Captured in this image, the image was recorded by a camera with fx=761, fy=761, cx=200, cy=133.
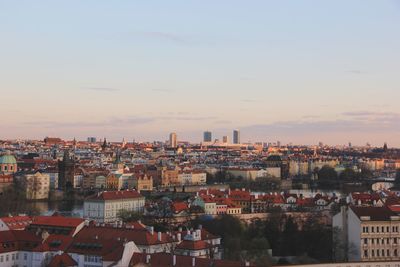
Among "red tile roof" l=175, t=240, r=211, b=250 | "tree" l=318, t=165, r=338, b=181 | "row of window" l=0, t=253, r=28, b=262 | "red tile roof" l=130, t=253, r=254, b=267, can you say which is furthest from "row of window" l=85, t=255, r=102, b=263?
"tree" l=318, t=165, r=338, b=181

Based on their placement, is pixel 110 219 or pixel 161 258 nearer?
pixel 161 258

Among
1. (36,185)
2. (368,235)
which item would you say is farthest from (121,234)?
(36,185)

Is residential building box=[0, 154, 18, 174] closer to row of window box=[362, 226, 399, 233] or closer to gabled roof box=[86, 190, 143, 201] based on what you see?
gabled roof box=[86, 190, 143, 201]

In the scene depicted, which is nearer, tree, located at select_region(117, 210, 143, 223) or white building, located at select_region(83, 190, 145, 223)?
tree, located at select_region(117, 210, 143, 223)

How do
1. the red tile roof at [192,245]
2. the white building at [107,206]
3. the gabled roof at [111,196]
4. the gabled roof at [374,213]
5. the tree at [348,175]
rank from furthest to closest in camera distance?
1. the tree at [348,175]
2. the gabled roof at [111,196]
3. the white building at [107,206]
4. the gabled roof at [374,213]
5. the red tile roof at [192,245]


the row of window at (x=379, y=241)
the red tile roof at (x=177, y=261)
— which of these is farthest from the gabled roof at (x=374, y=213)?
the red tile roof at (x=177, y=261)

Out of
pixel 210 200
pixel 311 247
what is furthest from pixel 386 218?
pixel 210 200

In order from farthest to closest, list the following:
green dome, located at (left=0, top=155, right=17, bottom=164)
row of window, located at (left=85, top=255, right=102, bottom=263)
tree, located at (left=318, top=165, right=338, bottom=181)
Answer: tree, located at (left=318, top=165, right=338, bottom=181), green dome, located at (left=0, top=155, right=17, bottom=164), row of window, located at (left=85, top=255, right=102, bottom=263)

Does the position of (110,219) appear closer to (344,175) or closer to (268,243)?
(268,243)

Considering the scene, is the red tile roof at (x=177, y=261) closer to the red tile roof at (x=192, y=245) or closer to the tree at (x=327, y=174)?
the red tile roof at (x=192, y=245)
